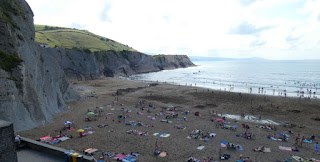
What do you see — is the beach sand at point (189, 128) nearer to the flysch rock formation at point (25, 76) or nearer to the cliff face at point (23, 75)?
the flysch rock formation at point (25, 76)

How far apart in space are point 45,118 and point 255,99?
4050cm

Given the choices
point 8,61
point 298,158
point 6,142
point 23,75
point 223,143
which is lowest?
point 298,158

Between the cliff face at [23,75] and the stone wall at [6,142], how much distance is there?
12.3 metres

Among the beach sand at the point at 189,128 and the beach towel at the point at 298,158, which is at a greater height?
Result: the beach sand at the point at 189,128

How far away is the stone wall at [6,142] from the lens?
33.8 feet

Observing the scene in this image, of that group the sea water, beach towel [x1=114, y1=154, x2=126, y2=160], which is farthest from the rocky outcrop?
beach towel [x1=114, y1=154, x2=126, y2=160]

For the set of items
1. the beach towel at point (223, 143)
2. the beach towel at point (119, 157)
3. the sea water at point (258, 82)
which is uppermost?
the sea water at point (258, 82)

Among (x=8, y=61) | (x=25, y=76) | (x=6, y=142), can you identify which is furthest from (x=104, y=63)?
(x=6, y=142)

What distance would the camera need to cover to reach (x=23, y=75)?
82.6ft

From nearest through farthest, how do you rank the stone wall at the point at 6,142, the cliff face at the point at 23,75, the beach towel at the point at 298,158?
the stone wall at the point at 6,142 → the beach towel at the point at 298,158 → the cliff face at the point at 23,75

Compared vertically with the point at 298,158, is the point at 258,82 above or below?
above

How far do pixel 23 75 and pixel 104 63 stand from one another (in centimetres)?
7471

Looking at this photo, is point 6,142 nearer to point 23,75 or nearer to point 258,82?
point 23,75

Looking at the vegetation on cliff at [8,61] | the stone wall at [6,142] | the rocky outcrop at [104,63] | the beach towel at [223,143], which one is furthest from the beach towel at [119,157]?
the rocky outcrop at [104,63]
